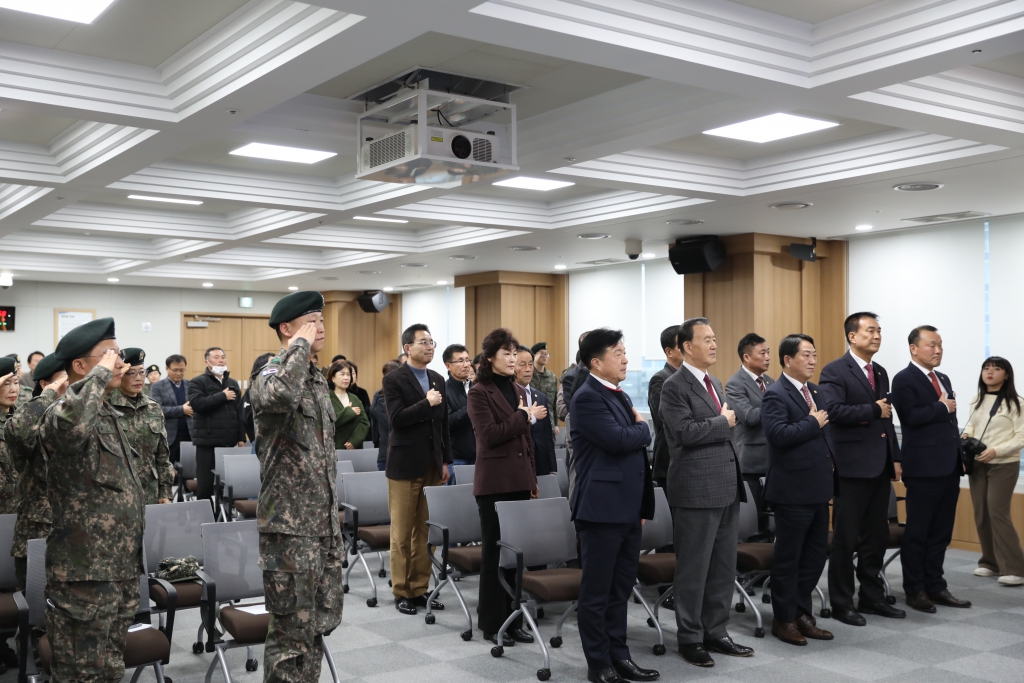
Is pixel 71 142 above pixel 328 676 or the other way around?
above

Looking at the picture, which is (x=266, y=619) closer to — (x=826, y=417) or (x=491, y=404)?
(x=491, y=404)

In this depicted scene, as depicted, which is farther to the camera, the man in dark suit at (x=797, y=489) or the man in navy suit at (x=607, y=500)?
the man in dark suit at (x=797, y=489)

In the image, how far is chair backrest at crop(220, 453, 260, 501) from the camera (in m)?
6.93

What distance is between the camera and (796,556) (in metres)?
5.07

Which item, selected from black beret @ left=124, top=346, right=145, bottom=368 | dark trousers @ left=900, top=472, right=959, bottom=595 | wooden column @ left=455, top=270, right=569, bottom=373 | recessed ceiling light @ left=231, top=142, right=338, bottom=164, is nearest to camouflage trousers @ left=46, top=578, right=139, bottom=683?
black beret @ left=124, top=346, right=145, bottom=368

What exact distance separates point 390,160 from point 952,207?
5.45 meters

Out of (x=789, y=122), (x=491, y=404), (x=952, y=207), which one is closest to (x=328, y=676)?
(x=491, y=404)

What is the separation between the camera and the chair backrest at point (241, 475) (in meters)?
6.93

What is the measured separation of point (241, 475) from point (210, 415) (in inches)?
52.6

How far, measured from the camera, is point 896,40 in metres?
4.29

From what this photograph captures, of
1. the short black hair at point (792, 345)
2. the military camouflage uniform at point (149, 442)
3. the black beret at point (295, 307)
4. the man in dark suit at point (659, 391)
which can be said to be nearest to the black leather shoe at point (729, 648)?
the man in dark suit at point (659, 391)

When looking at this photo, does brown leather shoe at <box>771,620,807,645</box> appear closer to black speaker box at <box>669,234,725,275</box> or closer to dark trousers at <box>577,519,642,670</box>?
dark trousers at <box>577,519,642,670</box>

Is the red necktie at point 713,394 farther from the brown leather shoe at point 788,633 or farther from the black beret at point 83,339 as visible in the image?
the black beret at point 83,339

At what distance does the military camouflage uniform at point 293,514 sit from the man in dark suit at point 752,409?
11.1ft
